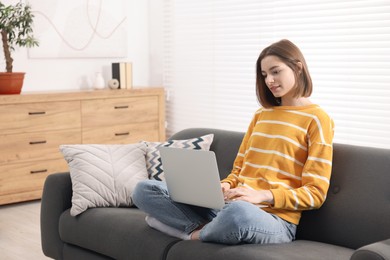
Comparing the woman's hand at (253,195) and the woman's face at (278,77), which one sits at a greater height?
the woman's face at (278,77)

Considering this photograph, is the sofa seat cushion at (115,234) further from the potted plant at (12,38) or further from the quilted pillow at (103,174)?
the potted plant at (12,38)

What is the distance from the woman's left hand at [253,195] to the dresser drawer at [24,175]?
2763 mm

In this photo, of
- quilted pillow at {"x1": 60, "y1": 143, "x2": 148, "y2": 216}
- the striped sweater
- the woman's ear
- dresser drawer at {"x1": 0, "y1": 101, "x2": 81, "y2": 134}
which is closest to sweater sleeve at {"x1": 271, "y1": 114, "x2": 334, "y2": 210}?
the striped sweater

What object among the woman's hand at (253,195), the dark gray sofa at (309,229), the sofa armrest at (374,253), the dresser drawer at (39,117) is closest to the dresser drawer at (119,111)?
the dresser drawer at (39,117)

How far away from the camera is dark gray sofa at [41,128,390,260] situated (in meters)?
2.35

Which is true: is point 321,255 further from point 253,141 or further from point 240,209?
point 253,141

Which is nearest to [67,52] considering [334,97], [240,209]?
[334,97]

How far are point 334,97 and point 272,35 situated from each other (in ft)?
2.53

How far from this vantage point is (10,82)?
15.8ft

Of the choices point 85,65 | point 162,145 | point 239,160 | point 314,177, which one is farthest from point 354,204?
point 85,65

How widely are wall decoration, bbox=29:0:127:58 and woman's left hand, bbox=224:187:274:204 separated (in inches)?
132

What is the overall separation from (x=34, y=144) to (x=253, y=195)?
2.88m

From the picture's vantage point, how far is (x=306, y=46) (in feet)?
15.3

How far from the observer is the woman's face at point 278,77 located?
107 inches
